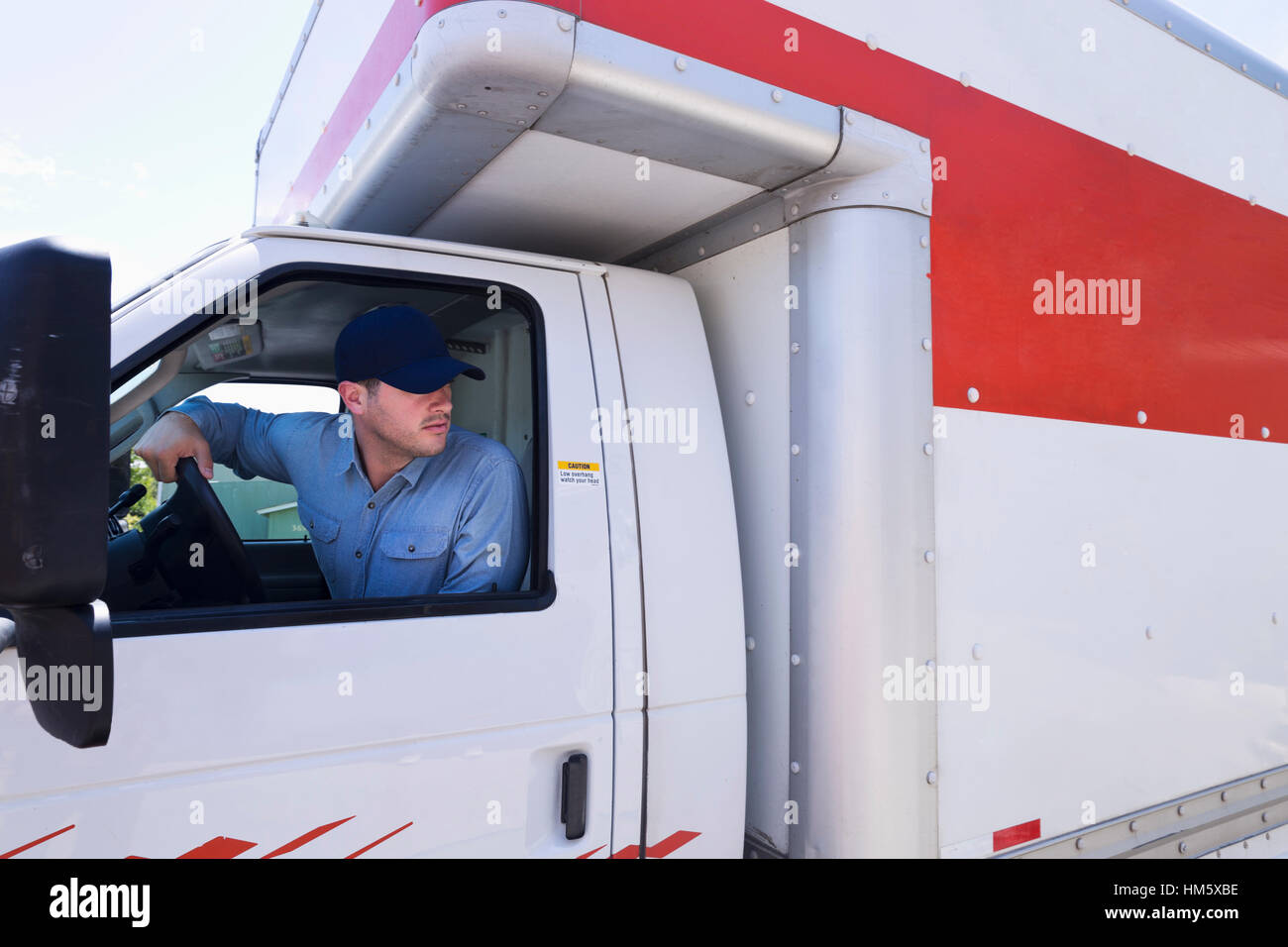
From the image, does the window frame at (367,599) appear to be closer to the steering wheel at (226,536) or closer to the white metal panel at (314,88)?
the steering wheel at (226,536)

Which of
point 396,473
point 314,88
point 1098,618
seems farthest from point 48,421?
point 1098,618

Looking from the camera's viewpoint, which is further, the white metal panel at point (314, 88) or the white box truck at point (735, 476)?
the white metal panel at point (314, 88)

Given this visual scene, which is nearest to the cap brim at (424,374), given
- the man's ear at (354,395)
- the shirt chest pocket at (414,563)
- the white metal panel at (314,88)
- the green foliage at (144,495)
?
the man's ear at (354,395)

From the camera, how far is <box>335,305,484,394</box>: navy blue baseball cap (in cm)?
209

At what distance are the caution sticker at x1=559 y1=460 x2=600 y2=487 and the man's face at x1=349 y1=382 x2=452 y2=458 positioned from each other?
0.37 m

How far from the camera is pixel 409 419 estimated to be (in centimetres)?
212

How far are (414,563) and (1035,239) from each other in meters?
→ 1.79

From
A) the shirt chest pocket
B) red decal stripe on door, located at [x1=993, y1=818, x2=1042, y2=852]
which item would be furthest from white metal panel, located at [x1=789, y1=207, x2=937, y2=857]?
the shirt chest pocket

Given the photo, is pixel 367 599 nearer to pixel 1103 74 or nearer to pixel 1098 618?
pixel 1098 618

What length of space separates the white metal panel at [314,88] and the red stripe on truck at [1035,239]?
3.4 inches

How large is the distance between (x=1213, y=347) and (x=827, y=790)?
1.93m

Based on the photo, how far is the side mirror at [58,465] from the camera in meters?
1.08

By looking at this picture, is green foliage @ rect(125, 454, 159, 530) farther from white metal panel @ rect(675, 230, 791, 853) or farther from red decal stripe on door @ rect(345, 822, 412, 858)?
white metal panel @ rect(675, 230, 791, 853)
